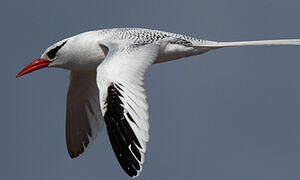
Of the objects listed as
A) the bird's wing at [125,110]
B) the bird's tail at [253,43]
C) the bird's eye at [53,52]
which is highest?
the bird's eye at [53,52]

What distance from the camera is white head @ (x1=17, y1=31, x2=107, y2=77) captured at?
18.6 m

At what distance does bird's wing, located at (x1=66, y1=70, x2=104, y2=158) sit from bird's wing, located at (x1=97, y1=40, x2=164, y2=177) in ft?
14.6

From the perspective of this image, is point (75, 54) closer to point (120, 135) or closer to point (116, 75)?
point (116, 75)

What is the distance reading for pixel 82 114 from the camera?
20.9 meters

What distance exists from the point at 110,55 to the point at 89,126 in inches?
168

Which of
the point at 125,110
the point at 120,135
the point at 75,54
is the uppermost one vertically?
the point at 75,54

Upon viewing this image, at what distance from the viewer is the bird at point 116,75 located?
49.3ft

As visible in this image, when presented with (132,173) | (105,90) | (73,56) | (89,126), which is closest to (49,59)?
(73,56)

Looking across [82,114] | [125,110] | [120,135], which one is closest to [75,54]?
[82,114]

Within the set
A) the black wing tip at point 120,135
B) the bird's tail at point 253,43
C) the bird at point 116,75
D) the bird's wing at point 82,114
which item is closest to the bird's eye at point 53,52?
the bird at point 116,75

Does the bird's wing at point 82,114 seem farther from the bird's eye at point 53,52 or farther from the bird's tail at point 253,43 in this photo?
the bird's tail at point 253,43

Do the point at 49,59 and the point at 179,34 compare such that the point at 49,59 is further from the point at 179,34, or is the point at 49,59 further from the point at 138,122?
the point at 138,122

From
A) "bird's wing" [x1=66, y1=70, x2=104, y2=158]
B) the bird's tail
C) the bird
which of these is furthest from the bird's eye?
the bird's tail

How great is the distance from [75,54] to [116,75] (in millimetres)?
3336
